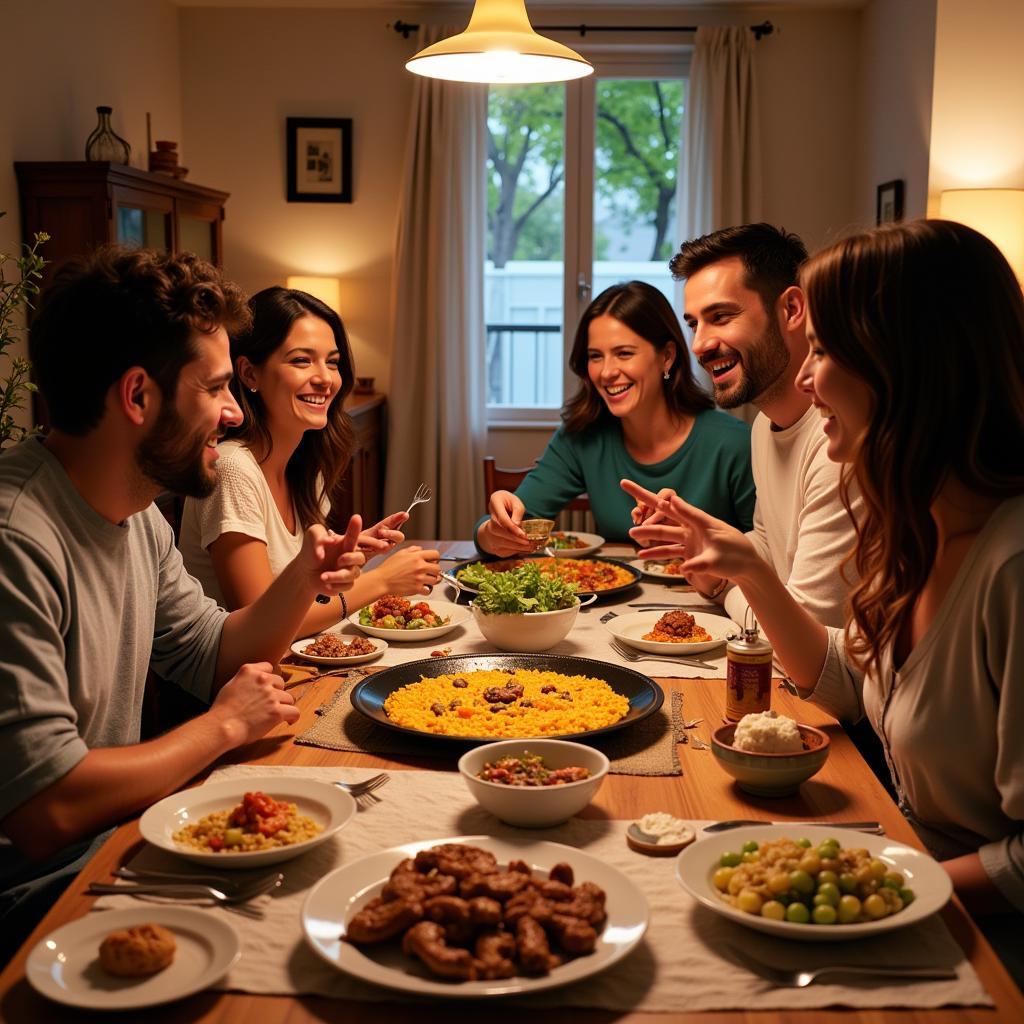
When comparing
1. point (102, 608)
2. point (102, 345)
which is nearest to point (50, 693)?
point (102, 608)

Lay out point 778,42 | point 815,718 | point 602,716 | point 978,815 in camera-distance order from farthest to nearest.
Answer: point 778,42 → point 815,718 → point 602,716 → point 978,815

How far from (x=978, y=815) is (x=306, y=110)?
560cm

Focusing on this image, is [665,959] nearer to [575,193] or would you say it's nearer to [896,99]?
[896,99]

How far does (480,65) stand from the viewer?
2746 millimetres

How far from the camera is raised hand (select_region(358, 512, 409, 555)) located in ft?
6.63

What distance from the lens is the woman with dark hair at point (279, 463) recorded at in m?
2.36

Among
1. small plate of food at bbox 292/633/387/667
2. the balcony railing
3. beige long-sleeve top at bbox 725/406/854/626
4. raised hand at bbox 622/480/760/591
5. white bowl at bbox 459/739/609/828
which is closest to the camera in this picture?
white bowl at bbox 459/739/609/828

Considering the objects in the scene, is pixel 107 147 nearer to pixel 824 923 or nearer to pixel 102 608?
pixel 102 608

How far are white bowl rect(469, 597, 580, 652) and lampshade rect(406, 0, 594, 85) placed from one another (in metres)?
1.28

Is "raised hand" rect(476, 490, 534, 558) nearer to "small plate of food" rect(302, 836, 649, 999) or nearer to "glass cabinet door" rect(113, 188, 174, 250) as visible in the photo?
"small plate of food" rect(302, 836, 649, 999)

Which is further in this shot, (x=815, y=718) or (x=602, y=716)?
(x=815, y=718)

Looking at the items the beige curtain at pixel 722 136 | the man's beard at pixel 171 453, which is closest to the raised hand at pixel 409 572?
the man's beard at pixel 171 453

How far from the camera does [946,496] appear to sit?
1.52 m

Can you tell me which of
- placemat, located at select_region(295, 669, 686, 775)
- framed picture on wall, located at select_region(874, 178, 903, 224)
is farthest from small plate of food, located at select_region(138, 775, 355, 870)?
framed picture on wall, located at select_region(874, 178, 903, 224)
